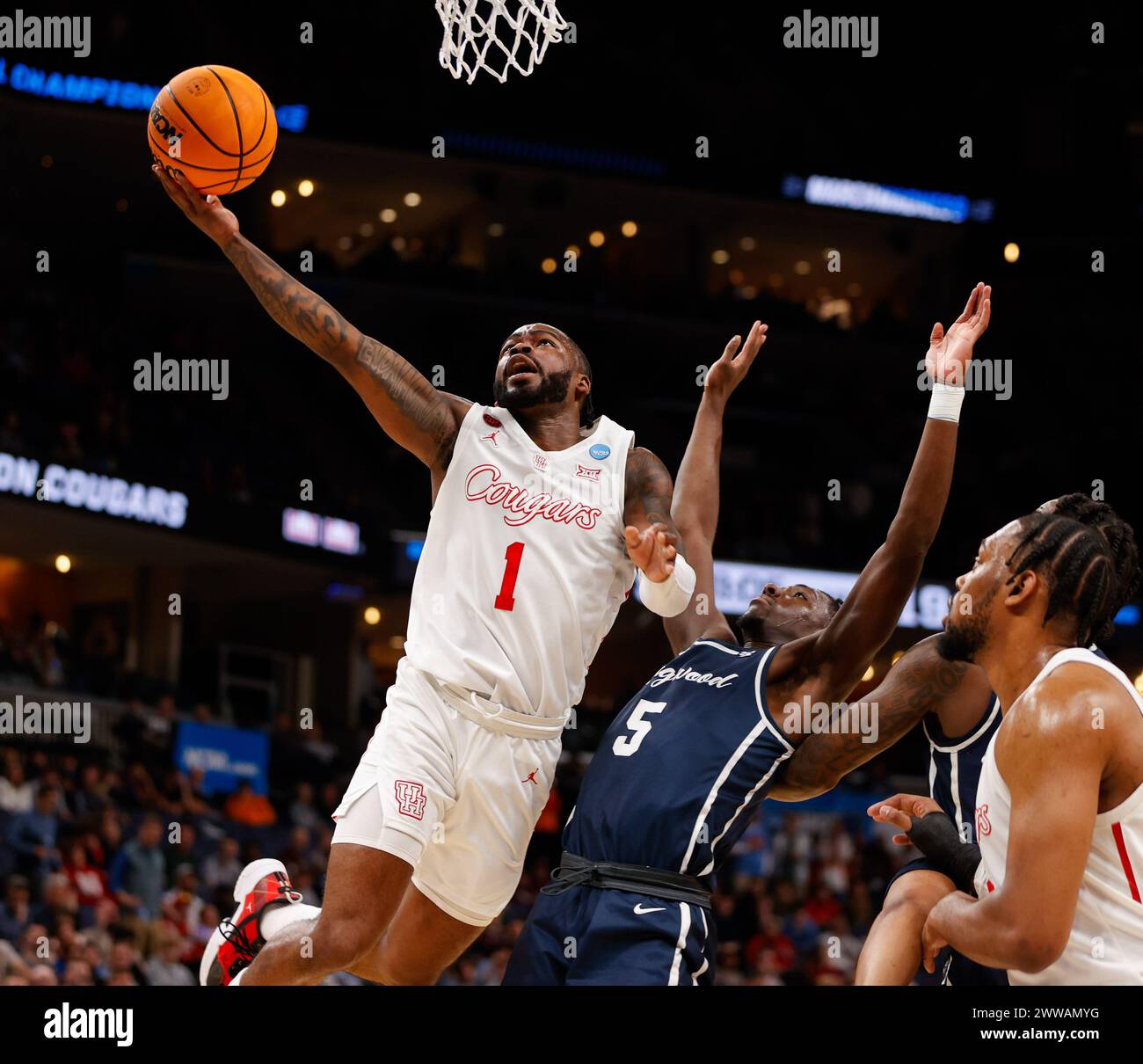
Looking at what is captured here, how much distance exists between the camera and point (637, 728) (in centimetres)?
457

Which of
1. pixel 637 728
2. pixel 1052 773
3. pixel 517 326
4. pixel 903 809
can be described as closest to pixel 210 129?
pixel 637 728

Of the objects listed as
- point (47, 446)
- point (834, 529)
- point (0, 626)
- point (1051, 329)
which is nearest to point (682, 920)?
point (47, 446)

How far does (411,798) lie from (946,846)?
5.16 ft

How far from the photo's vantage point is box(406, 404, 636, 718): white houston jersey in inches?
186

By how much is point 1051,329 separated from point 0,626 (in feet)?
57.7

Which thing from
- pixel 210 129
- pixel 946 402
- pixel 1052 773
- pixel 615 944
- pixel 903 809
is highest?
pixel 210 129

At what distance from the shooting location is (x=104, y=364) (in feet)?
61.3

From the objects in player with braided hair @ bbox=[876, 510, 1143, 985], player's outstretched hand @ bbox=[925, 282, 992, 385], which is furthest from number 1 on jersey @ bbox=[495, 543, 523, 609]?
player with braided hair @ bbox=[876, 510, 1143, 985]

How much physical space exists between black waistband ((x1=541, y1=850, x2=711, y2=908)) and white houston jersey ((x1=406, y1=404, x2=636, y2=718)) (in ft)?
2.14

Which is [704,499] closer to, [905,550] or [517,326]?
[905,550]

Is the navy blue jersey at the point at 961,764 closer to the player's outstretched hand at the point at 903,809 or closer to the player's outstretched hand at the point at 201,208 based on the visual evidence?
the player's outstretched hand at the point at 903,809

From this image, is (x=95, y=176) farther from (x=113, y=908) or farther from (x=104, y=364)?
(x=113, y=908)

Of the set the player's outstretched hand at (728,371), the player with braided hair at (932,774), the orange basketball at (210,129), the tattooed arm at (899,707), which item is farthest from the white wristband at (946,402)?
the orange basketball at (210,129)

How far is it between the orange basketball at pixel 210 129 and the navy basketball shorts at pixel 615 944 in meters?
2.58
